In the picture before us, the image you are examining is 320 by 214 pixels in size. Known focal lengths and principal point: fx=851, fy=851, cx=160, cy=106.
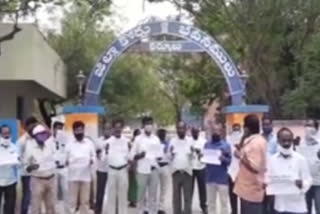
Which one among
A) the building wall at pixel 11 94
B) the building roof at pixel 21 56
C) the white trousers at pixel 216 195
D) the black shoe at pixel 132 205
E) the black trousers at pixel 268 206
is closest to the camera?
the black trousers at pixel 268 206

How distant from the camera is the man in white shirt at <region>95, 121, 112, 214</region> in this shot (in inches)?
670

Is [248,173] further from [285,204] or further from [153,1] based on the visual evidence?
[153,1]

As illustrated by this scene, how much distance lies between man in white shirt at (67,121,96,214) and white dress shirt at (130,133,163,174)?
1519 millimetres

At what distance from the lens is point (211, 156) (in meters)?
16.1

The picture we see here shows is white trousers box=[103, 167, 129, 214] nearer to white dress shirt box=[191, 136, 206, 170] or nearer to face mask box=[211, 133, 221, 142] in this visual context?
white dress shirt box=[191, 136, 206, 170]

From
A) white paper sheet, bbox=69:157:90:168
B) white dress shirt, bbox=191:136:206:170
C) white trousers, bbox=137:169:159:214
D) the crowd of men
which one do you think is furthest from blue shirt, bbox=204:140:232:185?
white paper sheet, bbox=69:157:90:168

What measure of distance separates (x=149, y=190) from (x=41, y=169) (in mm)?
3292

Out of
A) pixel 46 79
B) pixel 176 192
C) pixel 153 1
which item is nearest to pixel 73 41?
pixel 153 1

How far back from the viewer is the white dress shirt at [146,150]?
16.8m

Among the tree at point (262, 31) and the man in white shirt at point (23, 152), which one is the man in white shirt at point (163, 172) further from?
the tree at point (262, 31)

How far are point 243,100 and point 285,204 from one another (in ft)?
41.1

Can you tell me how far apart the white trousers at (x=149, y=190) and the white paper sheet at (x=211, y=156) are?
1.50 meters

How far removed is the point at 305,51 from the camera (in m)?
32.6

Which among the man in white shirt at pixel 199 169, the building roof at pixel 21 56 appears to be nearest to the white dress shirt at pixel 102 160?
the man in white shirt at pixel 199 169
